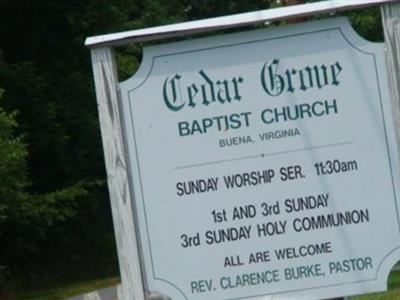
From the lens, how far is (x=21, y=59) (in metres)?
32.1

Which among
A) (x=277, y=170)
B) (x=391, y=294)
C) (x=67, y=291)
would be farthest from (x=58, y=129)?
(x=277, y=170)

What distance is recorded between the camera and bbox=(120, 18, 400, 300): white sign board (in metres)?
7.13

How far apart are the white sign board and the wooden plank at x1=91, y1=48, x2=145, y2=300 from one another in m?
0.10

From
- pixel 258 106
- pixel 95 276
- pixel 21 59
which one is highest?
pixel 258 106

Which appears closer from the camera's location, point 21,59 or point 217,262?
point 217,262

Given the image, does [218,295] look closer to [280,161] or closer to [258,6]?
[280,161]

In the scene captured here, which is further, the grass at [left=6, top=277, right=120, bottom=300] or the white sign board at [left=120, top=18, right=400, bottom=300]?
the grass at [left=6, top=277, right=120, bottom=300]

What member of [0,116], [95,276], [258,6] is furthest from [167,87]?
[258,6]

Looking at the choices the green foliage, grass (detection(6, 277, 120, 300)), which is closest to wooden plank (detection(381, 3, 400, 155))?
grass (detection(6, 277, 120, 300))

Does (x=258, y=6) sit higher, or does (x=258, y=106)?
(x=258, y=106)

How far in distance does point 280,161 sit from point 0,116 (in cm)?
1691

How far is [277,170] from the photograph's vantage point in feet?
23.5

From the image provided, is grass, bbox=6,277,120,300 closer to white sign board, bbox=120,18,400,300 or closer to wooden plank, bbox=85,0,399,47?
white sign board, bbox=120,18,400,300

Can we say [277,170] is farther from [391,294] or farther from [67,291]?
[67,291]
